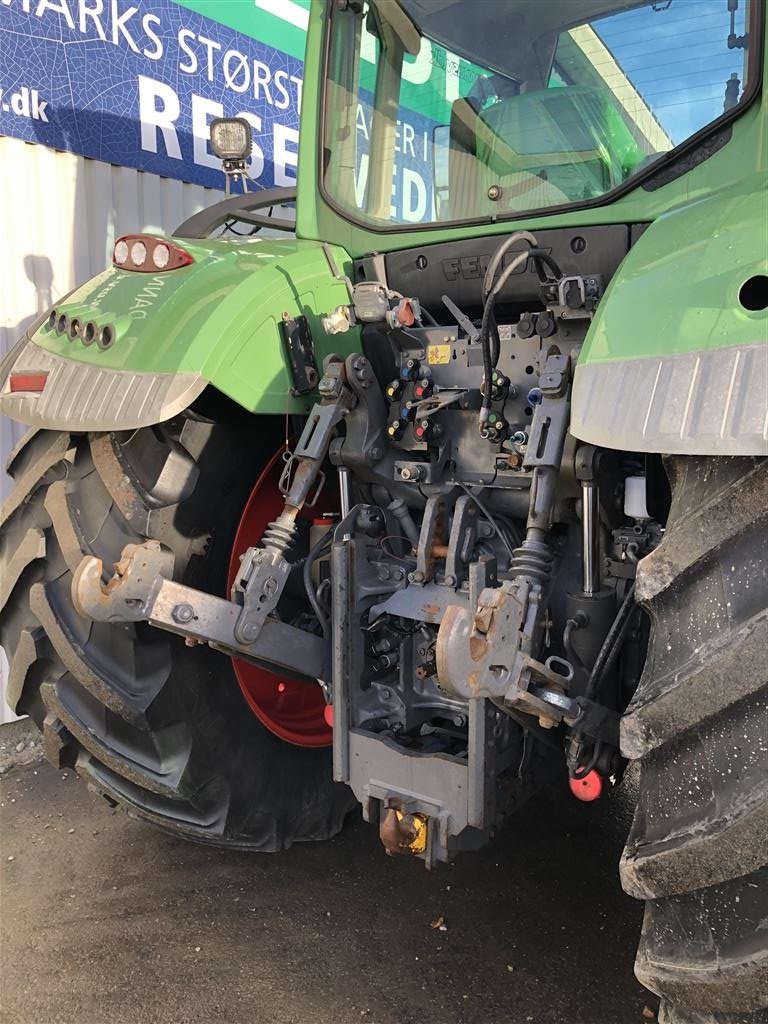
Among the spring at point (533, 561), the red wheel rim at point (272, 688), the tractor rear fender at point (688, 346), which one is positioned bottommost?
the red wheel rim at point (272, 688)

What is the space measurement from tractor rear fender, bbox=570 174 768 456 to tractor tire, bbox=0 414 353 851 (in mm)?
1063

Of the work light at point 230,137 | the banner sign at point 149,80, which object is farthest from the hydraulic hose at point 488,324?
A: the banner sign at point 149,80

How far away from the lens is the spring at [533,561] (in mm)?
1737

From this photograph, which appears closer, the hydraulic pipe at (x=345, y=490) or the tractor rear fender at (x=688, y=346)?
the tractor rear fender at (x=688, y=346)

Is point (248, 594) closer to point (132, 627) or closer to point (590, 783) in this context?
point (132, 627)

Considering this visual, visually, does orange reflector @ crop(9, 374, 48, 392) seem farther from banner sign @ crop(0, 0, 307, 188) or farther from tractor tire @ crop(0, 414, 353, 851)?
banner sign @ crop(0, 0, 307, 188)

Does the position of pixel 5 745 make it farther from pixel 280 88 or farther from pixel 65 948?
pixel 280 88

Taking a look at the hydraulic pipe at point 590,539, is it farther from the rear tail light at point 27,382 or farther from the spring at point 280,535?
the rear tail light at point 27,382

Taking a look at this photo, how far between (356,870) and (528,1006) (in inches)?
28.7

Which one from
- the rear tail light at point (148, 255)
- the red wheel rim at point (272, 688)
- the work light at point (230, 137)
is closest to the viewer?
the rear tail light at point (148, 255)

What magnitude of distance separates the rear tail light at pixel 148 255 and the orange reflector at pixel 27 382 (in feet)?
1.21

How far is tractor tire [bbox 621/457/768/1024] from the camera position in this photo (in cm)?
119

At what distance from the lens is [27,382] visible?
7.13 feet

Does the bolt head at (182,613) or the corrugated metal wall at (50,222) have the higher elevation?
the corrugated metal wall at (50,222)
